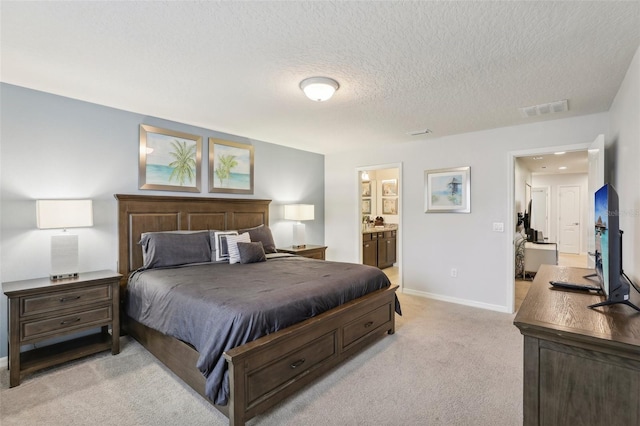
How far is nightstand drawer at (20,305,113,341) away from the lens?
246 cm

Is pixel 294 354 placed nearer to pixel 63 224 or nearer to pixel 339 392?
pixel 339 392

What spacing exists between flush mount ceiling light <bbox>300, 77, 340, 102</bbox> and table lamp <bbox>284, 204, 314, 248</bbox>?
248cm

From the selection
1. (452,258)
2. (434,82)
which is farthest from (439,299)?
(434,82)

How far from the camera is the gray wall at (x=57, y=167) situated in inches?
107

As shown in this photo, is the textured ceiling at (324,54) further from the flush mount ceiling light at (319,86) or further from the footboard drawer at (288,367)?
the footboard drawer at (288,367)

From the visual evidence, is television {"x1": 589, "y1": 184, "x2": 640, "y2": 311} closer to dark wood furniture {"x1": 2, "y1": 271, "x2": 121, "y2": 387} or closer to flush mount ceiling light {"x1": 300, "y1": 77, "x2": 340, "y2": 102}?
flush mount ceiling light {"x1": 300, "y1": 77, "x2": 340, "y2": 102}

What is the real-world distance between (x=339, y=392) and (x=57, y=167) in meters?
3.22

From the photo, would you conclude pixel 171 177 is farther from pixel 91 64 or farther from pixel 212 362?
pixel 212 362

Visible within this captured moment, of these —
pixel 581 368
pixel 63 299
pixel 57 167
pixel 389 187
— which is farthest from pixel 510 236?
pixel 57 167

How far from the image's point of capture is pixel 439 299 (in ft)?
15.1

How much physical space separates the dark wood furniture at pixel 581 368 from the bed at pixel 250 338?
1364mm

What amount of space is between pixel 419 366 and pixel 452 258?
2219mm

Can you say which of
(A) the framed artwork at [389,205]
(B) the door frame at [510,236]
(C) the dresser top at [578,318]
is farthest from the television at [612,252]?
(A) the framed artwork at [389,205]

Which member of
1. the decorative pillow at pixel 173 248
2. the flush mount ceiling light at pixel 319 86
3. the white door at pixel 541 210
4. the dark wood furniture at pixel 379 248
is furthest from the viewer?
the white door at pixel 541 210
